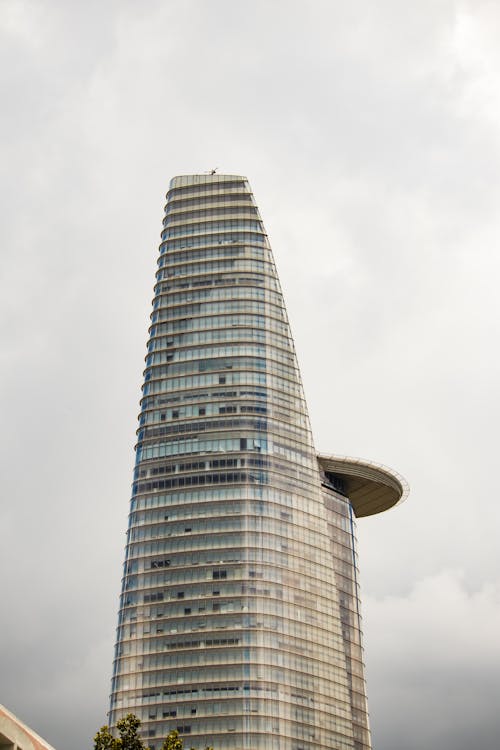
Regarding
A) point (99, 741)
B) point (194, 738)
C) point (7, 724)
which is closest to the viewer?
point (7, 724)

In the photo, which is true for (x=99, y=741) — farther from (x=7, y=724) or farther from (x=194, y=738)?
(x=194, y=738)

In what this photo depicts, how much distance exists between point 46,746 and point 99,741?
2465cm

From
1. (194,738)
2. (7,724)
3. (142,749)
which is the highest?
(194,738)

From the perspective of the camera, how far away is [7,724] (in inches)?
3024

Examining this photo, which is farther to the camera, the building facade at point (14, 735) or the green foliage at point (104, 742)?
the green foliage at point (104, 742)

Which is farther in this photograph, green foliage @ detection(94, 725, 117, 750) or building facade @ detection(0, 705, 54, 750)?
green foliage @ detection(94, 725, 117, 750)

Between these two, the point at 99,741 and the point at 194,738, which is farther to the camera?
the point at 194,738

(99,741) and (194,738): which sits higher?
(194,738)

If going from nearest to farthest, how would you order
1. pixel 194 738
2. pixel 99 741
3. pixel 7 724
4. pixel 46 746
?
Result: pixel 7 724 → pixel 46 746 → pixel 99 741 → pixel 194 738

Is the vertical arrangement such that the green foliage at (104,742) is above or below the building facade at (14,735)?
above

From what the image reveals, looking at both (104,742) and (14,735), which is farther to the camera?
(104,742)

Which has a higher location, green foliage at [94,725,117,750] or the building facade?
green foliage at [94,725,117,750]

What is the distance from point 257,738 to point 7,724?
131 meters

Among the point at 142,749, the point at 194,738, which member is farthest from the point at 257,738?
the point at 142,749
